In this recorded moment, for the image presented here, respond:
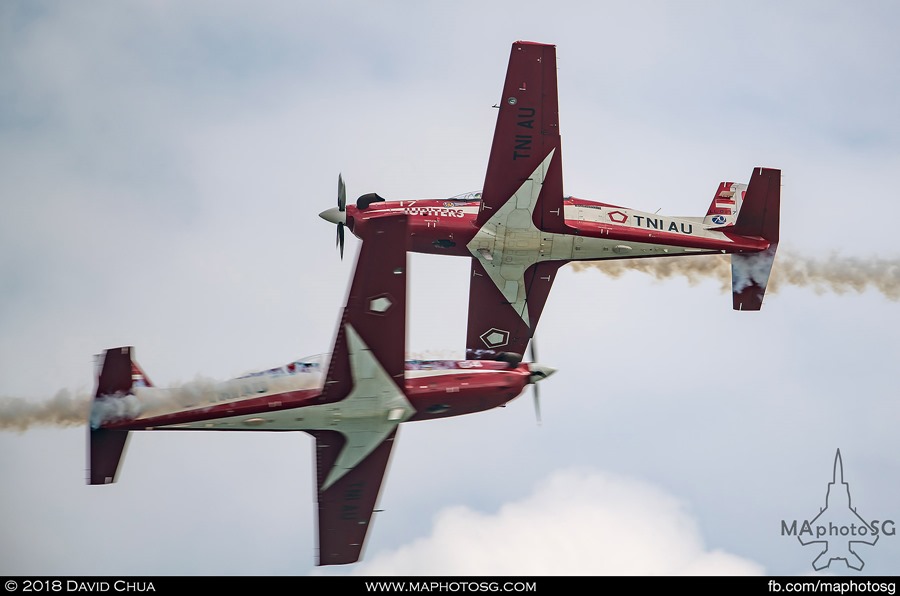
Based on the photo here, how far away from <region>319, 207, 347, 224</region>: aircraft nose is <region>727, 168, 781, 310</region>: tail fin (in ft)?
28.7

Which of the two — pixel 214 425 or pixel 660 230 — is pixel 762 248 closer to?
pixel 660 230

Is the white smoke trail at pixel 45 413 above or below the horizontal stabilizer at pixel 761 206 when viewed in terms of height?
below

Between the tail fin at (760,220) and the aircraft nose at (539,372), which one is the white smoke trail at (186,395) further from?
the tail fin at (760,220)

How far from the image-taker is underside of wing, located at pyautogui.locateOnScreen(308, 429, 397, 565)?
31.5 meters

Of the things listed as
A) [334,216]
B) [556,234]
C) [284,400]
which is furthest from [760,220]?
[284,400]

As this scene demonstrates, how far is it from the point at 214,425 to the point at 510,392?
555cm

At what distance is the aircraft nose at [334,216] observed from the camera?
35.9 meters

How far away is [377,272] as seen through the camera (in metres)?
28.8

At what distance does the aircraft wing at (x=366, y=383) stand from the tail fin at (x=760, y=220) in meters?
9.97

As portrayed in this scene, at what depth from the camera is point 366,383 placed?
29594 mm

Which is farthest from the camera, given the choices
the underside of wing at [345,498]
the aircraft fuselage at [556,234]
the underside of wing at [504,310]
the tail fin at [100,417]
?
the underside of wing at [504,310]

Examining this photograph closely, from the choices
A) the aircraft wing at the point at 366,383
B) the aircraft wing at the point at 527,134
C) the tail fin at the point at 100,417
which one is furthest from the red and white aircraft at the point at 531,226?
the tail fin at the point at 100,417

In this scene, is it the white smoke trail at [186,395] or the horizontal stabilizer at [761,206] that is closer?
the white smoke trail at [186,395]

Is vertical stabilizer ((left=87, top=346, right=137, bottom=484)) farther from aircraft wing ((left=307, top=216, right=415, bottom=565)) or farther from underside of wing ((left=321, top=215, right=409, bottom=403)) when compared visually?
underside of wing ((left=321, top=215, right=409, bottom=403))
